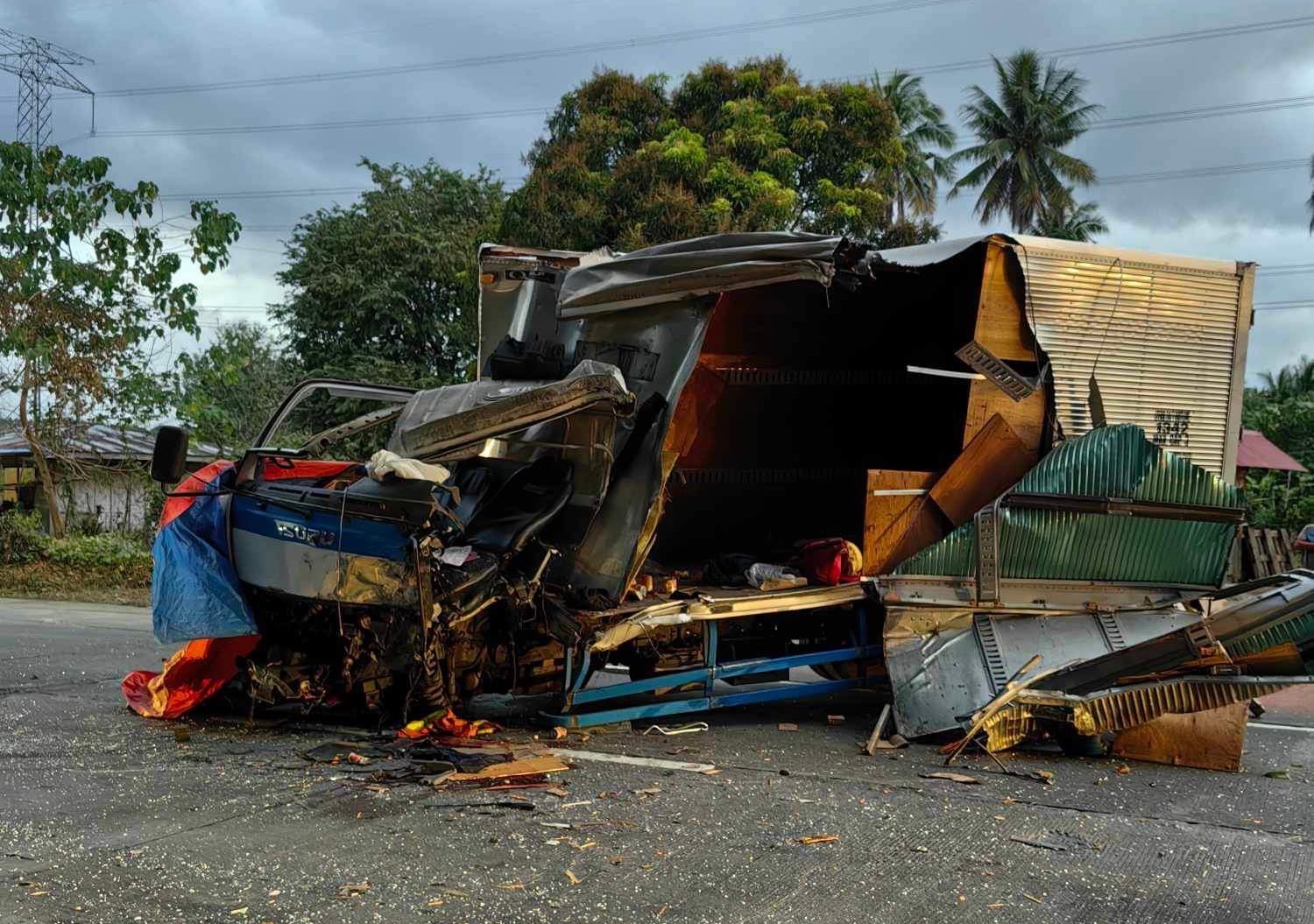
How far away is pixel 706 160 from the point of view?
2117cm

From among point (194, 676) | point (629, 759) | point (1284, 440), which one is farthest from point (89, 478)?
point (1284, 440)

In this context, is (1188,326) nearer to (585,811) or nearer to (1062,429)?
(1062,429)

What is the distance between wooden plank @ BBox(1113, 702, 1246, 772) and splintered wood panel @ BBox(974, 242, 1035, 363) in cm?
255

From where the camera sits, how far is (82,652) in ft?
35.1

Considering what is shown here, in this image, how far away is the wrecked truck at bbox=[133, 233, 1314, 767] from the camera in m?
6.61

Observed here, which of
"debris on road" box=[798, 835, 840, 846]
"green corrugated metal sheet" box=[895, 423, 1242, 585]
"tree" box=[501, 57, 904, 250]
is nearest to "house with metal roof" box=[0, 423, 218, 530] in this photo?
"tree" box=[501, 57, 904, 250]

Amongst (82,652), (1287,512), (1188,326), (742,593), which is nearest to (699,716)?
(742,593)

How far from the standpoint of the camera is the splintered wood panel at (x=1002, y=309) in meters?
7.73

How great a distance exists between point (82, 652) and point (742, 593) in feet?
22.2

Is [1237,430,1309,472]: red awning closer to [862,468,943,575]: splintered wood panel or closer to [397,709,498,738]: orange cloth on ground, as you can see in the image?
[862,468,943,575]: splintered wood panel

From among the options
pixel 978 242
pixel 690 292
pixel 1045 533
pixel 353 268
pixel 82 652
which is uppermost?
pixel 353 268

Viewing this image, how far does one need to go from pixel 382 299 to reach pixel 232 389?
39.3ft

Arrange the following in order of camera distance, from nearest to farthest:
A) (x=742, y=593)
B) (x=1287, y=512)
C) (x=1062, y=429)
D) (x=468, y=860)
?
(x=468, y=860) < (x=742, y=593) < (x=1062, y=429) < (x=1287, y=512)

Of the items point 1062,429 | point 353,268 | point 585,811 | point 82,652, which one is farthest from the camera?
point 353,268
